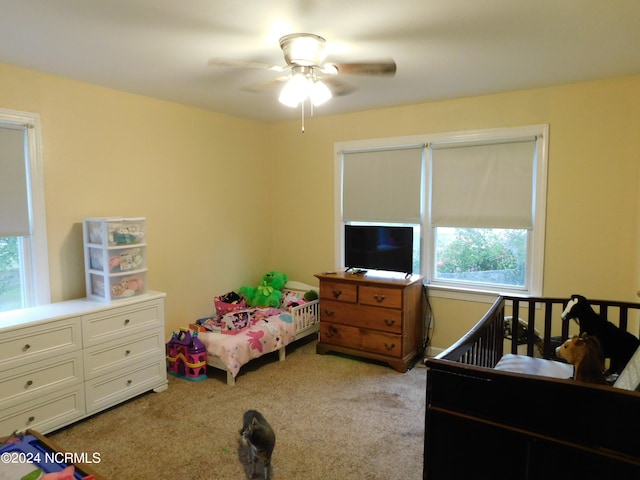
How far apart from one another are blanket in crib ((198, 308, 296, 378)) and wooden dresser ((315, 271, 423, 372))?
0.40 m

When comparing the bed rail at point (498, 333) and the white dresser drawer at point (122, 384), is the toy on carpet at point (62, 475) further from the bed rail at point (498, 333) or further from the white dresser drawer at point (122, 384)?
the bed rail at point (498, 333)

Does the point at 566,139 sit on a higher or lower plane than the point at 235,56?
lower

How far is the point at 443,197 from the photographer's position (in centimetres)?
371

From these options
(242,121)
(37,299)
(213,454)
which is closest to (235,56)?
(242,121)

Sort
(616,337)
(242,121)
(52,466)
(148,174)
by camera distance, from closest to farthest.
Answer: (52,466), (616,337), (148,174), (242,121)

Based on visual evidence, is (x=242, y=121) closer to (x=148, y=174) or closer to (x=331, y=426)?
(x=148, y=174)

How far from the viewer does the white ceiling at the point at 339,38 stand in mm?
1883

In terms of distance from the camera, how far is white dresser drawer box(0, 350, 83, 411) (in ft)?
7.54

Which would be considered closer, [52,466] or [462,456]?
[462,456]

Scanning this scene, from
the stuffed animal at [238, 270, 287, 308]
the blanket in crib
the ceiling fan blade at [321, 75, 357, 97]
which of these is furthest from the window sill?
the ceiling fan blade at [321, 75, 357, 97]

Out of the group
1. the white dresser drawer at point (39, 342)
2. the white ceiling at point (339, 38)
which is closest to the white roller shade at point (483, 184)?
the white ceiling at point (339, 38)

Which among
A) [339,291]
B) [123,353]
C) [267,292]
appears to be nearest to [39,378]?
[123,353]

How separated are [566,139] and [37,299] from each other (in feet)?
13.7

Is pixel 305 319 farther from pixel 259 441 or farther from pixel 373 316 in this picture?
pixel 259 441
